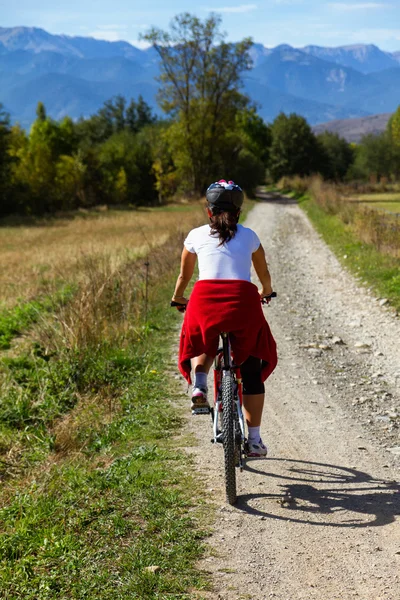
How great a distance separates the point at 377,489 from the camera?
4785 mm

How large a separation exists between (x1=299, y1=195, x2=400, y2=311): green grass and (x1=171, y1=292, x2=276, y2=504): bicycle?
23.0ft

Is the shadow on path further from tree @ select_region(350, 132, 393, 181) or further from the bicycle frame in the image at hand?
tree @ select_region(350, 132, 393, 181)

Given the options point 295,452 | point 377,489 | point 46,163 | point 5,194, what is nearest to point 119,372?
point 295,452

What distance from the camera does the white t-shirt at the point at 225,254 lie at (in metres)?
4.44

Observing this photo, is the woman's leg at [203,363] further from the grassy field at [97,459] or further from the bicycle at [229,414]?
the grassy field at [97,459]

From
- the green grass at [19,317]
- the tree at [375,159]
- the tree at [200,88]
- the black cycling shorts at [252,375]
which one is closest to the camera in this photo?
the black cycling shorts at [252,375]

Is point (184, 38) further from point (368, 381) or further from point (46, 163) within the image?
point (368, 381)

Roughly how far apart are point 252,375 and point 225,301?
2.10 feet

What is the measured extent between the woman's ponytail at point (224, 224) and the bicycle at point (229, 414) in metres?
Answer: 0.65

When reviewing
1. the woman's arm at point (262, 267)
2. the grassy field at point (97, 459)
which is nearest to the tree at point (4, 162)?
the grassy field at point (97, 459)

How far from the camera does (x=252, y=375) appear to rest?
467 centimetres

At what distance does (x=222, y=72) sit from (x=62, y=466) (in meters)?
49.3

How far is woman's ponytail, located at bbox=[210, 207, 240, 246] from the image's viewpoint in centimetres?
445

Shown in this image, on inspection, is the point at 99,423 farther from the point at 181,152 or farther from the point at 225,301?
the point at 181,152
